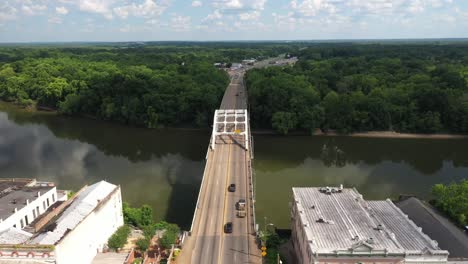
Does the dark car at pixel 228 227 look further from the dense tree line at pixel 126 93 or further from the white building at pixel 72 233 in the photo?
the dense tree line at pixel 126 93

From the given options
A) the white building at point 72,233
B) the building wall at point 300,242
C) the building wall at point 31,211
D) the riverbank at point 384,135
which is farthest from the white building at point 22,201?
the riverbank at point 384,135

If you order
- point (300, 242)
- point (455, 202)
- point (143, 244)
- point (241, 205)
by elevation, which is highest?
point (455, 202)

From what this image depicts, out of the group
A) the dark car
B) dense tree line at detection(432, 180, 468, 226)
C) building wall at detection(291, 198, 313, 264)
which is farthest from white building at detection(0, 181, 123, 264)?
dense tree line at detection(432, 180, 468, 226)

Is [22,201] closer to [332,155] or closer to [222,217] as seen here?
[222,217]

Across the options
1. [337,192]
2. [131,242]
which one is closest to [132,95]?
[131,242]

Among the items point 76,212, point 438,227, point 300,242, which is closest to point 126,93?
point 76,212

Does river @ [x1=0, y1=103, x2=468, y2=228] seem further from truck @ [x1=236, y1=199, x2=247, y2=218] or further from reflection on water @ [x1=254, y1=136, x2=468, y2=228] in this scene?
truck @ [x1=236, y1=199, x2=247, y2=218]
